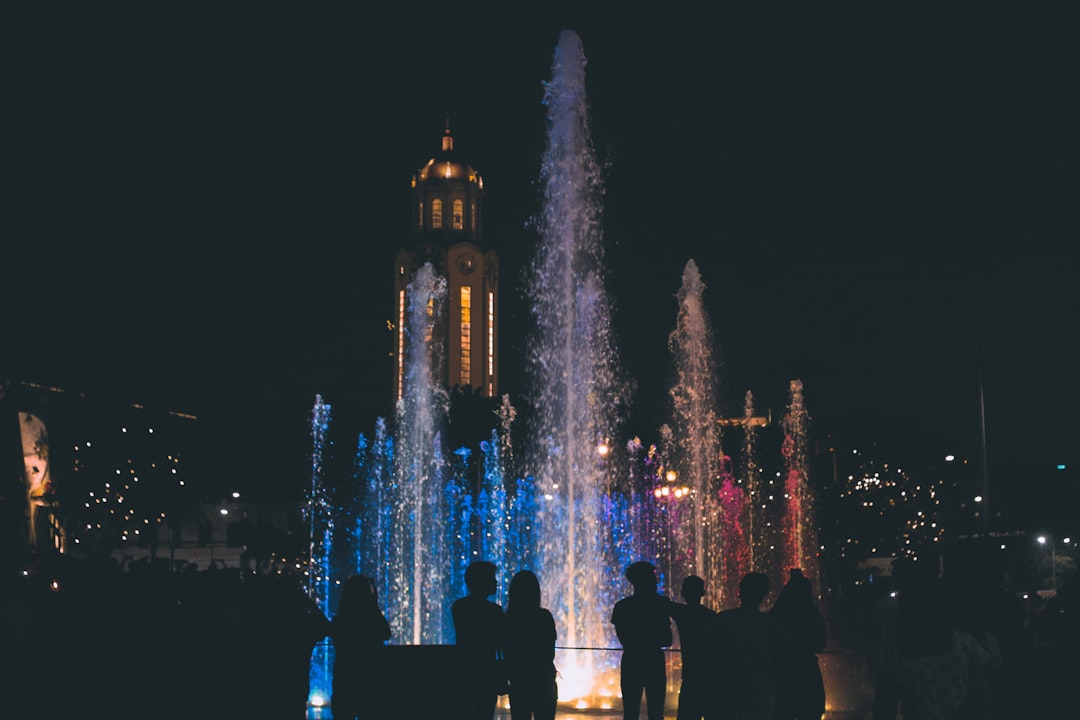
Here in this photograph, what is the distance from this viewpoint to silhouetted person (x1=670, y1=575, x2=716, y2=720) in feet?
29.1

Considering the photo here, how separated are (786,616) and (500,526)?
152 ft

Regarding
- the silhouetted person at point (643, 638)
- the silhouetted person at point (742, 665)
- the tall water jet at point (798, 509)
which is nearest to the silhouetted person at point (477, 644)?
the silhouetted person at point (643, 638)

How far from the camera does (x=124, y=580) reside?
35.3 ft

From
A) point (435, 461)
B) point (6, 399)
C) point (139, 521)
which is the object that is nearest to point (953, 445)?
point (435, 461)

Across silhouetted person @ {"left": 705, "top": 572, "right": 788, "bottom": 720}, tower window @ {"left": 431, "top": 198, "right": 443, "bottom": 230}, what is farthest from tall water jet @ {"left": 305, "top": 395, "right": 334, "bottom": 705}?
tower window @ {"left": 431, "top": 198, "right": 443, "bottom": 230}

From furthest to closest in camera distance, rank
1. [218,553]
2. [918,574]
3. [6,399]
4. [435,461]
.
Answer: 1. [218,553]
2. [435,461]
3. [6,399]
4. [918,574]

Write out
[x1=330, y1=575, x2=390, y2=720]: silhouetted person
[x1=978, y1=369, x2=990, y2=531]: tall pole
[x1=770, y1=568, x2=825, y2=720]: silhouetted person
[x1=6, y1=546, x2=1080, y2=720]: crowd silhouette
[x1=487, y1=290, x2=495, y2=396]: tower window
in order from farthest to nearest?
[x1=487, y1=290, x2=495, y2=396]: tower window < [x1=978, y1=369, x2=990, y2=531]: tall pole < [x1=770, y1=568, x2=825, y2=720]: silhouetted person < [x1=330, y1=575, x2=390, y2=720]: silhouetted person < [x1=6, y1=546, x2=1080, y2=720]: crowd silhouette

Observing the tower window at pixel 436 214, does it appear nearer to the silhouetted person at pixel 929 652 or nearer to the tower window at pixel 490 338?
the tower window at pixel 490 338

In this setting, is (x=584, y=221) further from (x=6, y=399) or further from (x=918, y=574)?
(x=918, y=574)

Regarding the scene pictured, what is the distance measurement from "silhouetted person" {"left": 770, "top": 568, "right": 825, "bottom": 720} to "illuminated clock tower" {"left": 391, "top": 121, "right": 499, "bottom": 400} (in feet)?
338

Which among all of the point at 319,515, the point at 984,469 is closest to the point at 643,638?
the point at 984,469

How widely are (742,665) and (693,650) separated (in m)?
0.88

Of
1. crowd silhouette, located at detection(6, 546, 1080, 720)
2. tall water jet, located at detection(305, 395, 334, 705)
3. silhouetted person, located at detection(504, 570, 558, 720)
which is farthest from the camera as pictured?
tall water jet, located at detection(305, 395, 334, 705)

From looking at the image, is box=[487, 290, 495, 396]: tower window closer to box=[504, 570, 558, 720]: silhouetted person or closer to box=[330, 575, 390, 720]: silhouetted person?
box=[504, 570, 558, 720]: silhouetted person
